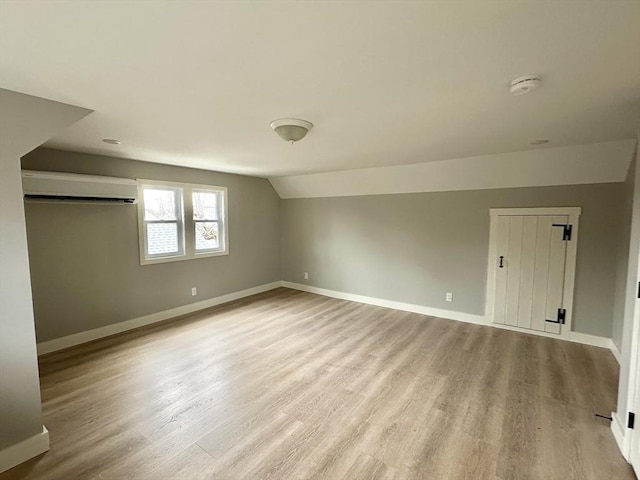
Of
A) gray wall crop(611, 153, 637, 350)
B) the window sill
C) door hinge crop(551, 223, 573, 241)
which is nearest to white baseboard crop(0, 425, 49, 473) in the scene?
the window sill

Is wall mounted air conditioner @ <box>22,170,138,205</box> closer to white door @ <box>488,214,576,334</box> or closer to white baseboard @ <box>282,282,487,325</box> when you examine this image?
white baseboard @ <box>282,282,487,325</box>

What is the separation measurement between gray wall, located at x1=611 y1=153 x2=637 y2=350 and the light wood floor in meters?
0.37

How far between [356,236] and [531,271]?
104 inches

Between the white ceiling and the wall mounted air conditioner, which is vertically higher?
the white ceiling

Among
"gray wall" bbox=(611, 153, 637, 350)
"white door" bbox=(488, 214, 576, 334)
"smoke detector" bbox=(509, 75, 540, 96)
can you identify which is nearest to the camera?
"smoke detector" bbox=(509, 75, 540, 96)

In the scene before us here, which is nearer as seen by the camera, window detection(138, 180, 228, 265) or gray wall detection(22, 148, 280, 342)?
gray wall detection(22, 148, 280, 342)

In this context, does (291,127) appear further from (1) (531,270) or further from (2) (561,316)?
(2) (561,316)

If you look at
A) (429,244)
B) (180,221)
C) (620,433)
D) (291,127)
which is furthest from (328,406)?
(180,221)

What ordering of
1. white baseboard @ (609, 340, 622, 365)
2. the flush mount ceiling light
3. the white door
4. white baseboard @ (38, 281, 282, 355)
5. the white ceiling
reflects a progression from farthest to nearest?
1. the white door
2. white baseboard @ (38, 281, 282, 355)
3. white baseboard @ (609, 340, 622, 365)
4. the flush mount ceiling light
5. the white ceiling

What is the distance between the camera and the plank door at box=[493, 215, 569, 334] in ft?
12.0

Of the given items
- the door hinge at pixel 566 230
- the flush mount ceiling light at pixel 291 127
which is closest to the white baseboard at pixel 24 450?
the flush mount ceiling light at pixel 291 127

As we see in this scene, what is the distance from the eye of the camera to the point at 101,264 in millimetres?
3711

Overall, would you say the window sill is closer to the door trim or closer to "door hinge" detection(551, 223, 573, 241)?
the door trim

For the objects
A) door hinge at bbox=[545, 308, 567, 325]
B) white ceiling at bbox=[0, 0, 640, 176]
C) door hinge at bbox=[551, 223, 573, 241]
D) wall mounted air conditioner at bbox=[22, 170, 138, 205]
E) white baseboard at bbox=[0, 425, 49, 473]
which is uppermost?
white ceiling at bbox=[0, 0, 640, 176]
